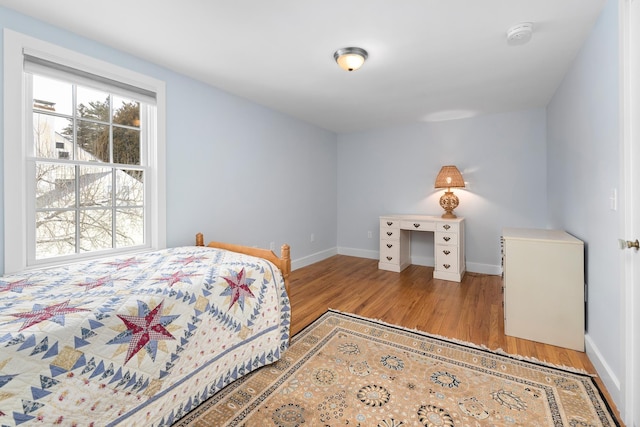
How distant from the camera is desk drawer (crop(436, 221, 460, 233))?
370 centimetres

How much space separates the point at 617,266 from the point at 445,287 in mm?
2037

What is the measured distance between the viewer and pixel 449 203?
4039 mm

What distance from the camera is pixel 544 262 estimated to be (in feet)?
7.07

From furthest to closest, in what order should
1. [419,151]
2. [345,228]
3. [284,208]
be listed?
[345,228]
[419,151]
[284,208]

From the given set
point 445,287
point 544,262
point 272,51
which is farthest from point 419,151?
point 272,51

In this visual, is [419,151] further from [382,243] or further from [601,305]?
[601,305]

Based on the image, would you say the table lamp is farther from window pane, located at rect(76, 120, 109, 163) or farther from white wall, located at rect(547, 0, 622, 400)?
window pane, located at rect(76, 120, 109, 163)

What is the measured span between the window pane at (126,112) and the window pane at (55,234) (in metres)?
0.83

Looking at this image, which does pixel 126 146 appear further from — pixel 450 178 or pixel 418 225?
pixel 450 178

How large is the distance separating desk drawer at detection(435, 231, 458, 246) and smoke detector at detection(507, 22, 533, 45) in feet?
7.53

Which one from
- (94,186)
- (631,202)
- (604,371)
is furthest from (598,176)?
(94,186)

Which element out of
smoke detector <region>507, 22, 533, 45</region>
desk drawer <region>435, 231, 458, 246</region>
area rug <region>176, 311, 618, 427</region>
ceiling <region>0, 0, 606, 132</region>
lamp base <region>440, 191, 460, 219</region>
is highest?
ceiling <region>0, 0, 606, 132</region>

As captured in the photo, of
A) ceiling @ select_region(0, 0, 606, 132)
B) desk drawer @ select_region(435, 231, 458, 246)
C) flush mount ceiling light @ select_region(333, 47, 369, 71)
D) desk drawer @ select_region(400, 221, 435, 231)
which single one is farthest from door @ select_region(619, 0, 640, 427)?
desk drawer @ select_region(400, 221, 435, 231)

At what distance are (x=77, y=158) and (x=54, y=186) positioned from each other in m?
0.25
